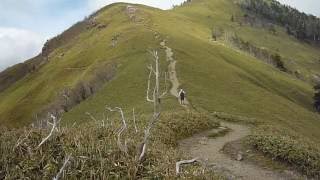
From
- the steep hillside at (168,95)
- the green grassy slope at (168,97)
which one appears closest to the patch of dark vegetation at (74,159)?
the steep hillside at (168,95)

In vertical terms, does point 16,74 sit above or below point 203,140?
below

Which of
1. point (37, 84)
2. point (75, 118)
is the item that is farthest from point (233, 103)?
point (37, 84)

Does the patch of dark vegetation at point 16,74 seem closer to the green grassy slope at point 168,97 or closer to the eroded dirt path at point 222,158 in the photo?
the green grassy slope at point 168,97

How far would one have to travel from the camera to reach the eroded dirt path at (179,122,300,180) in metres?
29.4

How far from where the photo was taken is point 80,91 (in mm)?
92125

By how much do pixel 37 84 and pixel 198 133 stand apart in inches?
3423

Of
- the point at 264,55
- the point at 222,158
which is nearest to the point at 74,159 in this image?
the point at 222,158

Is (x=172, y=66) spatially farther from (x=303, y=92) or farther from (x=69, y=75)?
(x=303, y=92)

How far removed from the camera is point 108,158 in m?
18.4

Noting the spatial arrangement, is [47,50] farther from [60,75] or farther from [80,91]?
[80,91]

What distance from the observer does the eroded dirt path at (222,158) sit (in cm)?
2944

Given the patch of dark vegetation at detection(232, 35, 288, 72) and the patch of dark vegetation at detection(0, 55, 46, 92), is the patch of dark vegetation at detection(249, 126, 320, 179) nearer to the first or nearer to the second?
the patch of dark vegetation at detection(232, 35, 288, 72)

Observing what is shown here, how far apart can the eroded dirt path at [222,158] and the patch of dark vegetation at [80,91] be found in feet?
158

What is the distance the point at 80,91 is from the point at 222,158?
2427 inches
